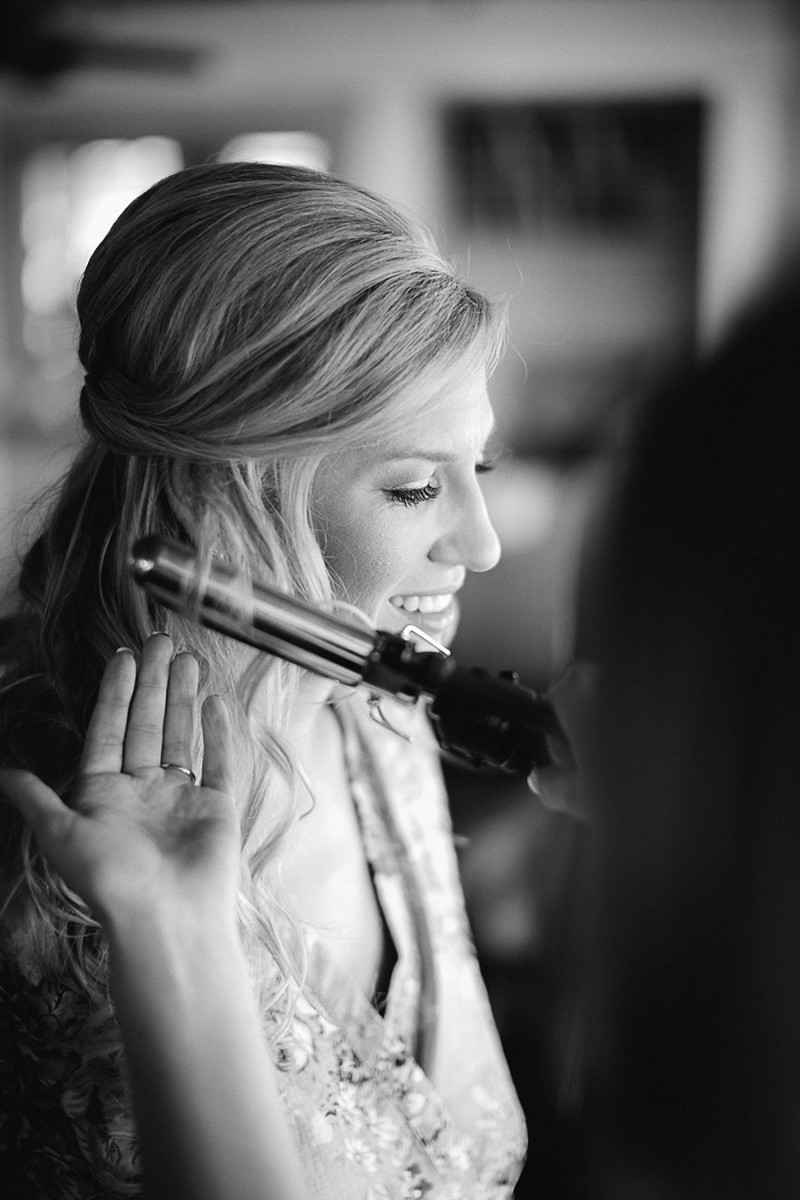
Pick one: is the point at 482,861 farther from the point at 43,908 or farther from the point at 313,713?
the point at 43,908

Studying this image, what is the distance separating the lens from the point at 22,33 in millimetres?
2762

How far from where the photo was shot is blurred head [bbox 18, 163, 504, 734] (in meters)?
0.79

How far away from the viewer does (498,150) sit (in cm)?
288

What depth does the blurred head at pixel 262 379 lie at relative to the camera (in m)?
0.79

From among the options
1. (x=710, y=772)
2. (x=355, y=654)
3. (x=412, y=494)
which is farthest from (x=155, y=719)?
(x=710, y=772)

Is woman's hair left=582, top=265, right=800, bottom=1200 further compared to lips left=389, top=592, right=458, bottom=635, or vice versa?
lips left=389, top=592, right=458, bottom=635

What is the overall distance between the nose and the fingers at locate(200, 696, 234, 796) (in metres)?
0.26

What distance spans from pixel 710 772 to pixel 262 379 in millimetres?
558


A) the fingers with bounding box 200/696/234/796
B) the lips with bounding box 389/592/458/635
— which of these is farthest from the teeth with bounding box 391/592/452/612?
the fingers with bounding box 200/696/234/796

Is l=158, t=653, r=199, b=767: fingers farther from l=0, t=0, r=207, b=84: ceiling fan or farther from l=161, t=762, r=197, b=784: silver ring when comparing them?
l=0, t=0, r=207, b=84: ceiling fan

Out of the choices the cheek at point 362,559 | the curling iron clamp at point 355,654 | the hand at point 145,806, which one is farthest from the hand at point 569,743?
the cheek at point 362,559

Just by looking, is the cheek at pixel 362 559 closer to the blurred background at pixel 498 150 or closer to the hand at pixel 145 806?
the hand at pixel 145 806

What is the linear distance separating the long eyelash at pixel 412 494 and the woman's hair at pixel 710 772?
1.81 ft

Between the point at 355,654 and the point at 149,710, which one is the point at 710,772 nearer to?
the point at 355,654
